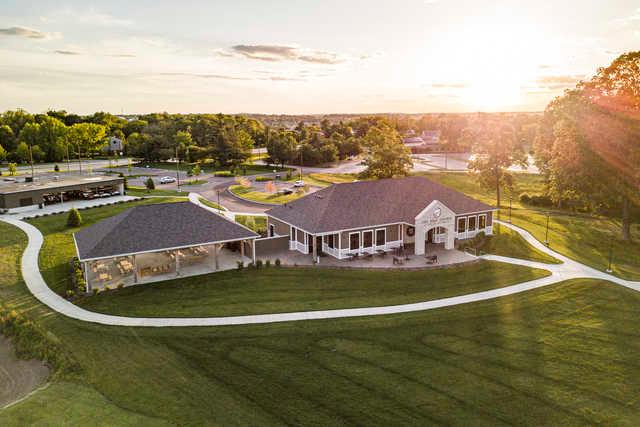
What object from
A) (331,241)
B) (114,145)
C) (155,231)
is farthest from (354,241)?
(114,145)

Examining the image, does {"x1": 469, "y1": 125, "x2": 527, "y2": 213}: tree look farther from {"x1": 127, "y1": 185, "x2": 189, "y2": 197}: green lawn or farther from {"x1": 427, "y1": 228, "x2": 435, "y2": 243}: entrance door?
{"x1": 127, "y1": 185, "x2": 189, "y2": 197}: green lawn

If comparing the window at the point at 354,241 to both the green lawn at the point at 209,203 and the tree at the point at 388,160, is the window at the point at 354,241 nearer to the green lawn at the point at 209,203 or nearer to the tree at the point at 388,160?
the green lawn at the point at 209,203

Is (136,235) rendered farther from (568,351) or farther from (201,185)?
(201,185)

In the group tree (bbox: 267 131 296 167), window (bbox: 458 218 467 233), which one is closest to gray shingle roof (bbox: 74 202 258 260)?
window (bbox: 458 218 467 233)

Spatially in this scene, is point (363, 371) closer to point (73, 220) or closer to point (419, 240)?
point (419, 240)

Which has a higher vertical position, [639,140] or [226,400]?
[639,140]

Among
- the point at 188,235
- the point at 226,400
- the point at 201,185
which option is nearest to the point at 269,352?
the point at 226,400
